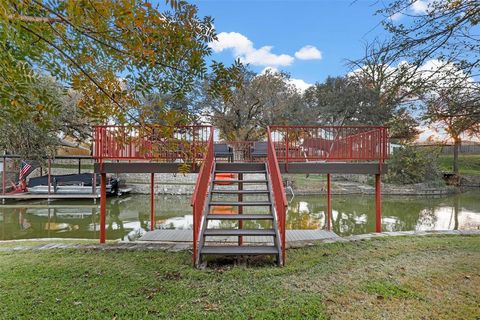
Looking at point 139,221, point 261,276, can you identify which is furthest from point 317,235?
point 139,221

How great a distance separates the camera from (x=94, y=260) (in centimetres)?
427

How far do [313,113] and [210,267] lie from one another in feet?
59.7

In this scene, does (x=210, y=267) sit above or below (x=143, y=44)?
below

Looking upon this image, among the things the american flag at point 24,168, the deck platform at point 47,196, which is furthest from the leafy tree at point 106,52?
the american flag at point 24,168

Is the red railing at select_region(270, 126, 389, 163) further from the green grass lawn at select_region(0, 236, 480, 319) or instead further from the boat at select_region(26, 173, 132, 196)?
the boat at select_region(26, 173, 132, 196)

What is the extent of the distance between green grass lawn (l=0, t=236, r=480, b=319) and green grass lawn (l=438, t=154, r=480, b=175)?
19811 millimetres

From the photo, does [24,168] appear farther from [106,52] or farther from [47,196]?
[106,52]

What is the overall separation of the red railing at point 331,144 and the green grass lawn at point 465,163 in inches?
693

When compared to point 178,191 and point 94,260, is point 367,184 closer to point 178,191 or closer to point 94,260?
point 178,191

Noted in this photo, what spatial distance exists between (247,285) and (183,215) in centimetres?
803

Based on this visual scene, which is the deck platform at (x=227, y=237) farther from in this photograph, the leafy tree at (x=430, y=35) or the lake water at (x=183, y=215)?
the leafy tree at (x=430, y=35)

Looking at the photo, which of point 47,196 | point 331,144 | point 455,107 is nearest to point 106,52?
point 455,107

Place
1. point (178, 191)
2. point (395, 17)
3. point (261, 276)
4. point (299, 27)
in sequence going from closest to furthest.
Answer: point (395, 17)
point (261, 276)
point (299, 27)
point (178, 191)

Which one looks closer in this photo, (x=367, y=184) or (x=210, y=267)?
(x=210, y=267)
